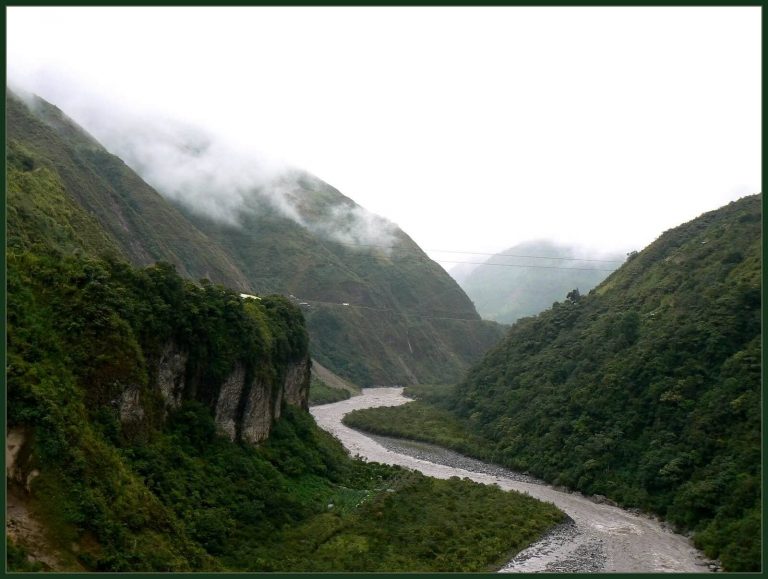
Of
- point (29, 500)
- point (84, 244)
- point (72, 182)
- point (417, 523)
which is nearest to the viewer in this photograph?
point (29, 500)

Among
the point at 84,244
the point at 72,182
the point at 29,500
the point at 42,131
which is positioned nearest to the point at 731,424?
the point at 29,500

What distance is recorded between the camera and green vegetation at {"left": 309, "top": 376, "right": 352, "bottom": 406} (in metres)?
96.7

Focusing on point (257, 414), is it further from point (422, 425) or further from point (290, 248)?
point (290, 248)

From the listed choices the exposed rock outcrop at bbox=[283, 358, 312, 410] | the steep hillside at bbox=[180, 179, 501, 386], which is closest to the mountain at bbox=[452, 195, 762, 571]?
the exposed rock outcrop at bbox=[283, 358, 312, 410]

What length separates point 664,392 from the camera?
47.5 meters

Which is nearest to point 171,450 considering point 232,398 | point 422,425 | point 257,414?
point 232,398

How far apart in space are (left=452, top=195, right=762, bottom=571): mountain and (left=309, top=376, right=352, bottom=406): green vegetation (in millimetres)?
28605

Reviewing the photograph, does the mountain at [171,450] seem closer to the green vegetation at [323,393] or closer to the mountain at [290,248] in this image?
the mountain at [290,248]

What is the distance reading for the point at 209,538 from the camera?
28.2 meters

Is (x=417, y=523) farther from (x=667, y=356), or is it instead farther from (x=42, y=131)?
(x=42, y=131)

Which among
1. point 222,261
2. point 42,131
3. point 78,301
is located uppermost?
point 42,131

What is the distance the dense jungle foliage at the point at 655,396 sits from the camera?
38.3 meters

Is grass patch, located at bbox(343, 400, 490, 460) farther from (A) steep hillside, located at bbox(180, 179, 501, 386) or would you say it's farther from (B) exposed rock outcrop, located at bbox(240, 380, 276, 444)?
(A) steep hillside, located at bbox(180, 179, 501, 386)

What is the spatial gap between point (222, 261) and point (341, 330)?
37692 millimetres
